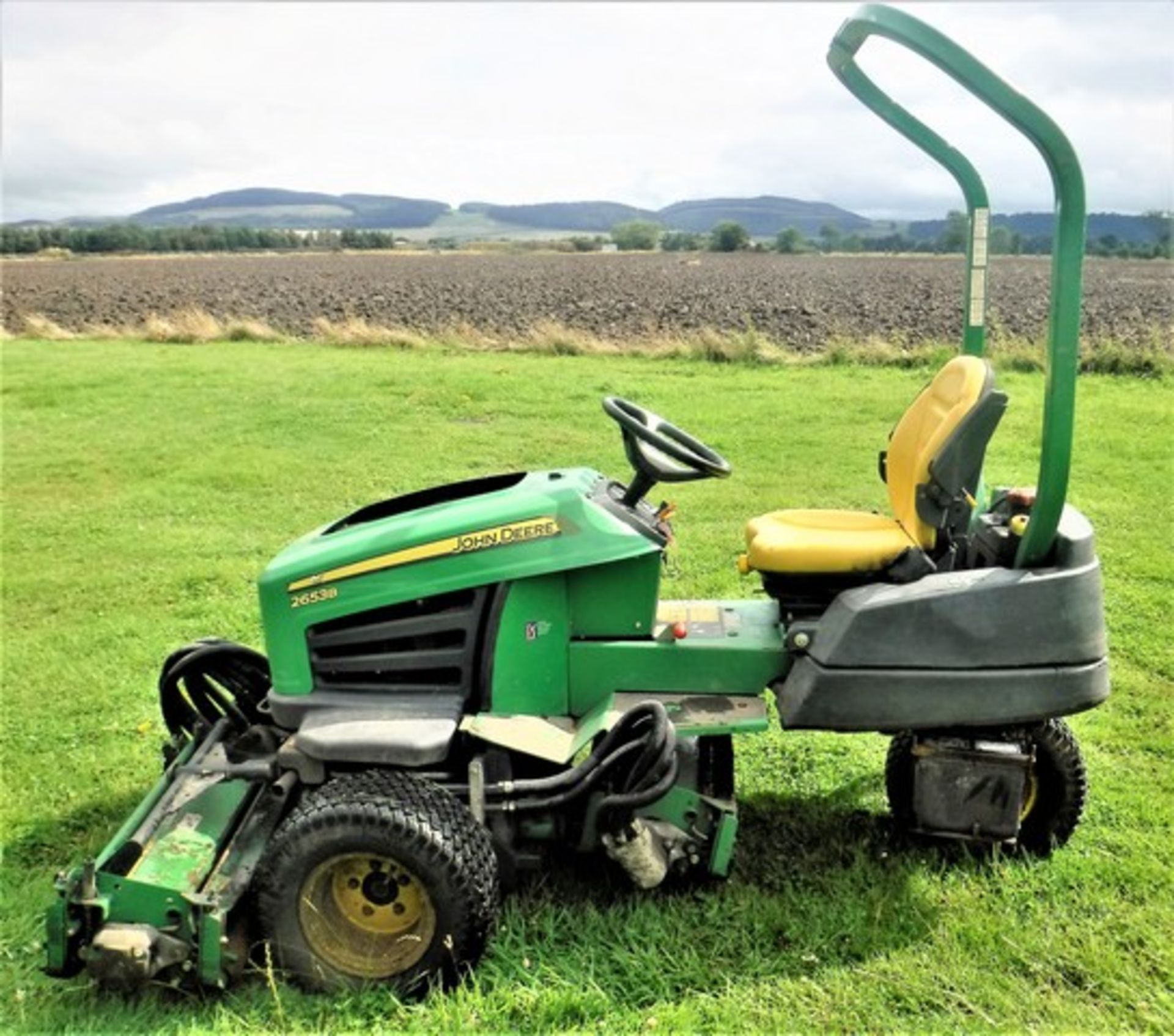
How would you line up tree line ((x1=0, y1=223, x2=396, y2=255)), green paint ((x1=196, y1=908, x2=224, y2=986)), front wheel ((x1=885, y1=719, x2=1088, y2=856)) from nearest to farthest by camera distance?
1. green paint ((x1=196, y1=908, x2=224, y2=986))
2. front wheel ((x1=885, y1=719, x2=1088, y2=856))
3. tree line ((x1=0, y1=223, x2=396, y2=255))

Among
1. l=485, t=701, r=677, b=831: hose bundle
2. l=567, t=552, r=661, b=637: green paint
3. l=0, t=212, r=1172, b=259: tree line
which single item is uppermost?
l=0, t=212, r=1172, b=259: tree line

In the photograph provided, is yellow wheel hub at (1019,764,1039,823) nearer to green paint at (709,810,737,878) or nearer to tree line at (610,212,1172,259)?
green paint at (709,810,737,878)

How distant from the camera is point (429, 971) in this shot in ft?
9.55

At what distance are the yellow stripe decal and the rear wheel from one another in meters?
0.61

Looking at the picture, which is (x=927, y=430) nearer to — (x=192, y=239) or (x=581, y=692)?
(x=581, y=692)

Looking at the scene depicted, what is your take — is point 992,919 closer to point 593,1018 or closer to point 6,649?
point 593,1018

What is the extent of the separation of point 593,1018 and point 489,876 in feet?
1.44

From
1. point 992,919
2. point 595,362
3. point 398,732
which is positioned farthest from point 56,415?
point 992,919

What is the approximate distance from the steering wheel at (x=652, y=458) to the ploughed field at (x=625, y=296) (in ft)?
11.5

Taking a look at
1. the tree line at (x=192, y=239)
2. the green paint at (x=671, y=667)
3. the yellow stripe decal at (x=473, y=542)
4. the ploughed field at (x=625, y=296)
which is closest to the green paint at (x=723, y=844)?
the green paint at (x=671, y=667)

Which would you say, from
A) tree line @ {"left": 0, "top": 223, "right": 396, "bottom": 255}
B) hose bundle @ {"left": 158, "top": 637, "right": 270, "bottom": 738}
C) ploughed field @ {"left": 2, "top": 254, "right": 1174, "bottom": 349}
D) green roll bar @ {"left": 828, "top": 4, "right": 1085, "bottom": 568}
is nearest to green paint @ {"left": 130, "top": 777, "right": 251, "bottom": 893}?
hose bundle @ {"left": 158, "top": 637, "right": 270, "bottom": 738}

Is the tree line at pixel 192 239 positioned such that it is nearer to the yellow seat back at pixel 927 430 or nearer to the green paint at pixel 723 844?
the yellow seat back at pixel 927 430

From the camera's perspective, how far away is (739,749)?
4.25m

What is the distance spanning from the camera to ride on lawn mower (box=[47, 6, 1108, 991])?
113 inches
